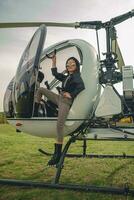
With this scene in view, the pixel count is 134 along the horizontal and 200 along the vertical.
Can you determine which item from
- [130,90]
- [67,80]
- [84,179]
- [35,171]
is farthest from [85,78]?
[35,171]

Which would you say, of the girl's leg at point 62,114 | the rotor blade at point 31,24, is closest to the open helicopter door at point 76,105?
the girl's leg at point 62,114

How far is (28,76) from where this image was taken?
17.5ft

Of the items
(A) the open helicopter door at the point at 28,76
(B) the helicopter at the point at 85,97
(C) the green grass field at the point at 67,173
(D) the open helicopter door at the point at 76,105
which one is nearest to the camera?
(C) the green grass field at the point at 67,173

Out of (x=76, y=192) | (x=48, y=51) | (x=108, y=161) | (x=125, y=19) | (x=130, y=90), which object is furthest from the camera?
(x=108, y=161)

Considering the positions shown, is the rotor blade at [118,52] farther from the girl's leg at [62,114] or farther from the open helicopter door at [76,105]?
the girl's leg at [62,114]

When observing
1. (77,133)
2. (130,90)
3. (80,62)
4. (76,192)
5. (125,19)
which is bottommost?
(76,192)

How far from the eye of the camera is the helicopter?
5.39 m

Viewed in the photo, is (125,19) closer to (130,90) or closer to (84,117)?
(130,90)

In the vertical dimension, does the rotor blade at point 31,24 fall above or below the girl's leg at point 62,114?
above

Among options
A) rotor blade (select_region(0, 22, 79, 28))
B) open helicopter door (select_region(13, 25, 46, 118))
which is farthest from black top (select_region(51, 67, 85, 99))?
rotor blade (select_region(0, 22, 79, 28))

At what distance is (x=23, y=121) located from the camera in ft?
18.7

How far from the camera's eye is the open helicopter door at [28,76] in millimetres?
5266

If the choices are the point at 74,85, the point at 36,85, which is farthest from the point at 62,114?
the point at 36,85

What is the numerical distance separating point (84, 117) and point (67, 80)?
0.73 metres
